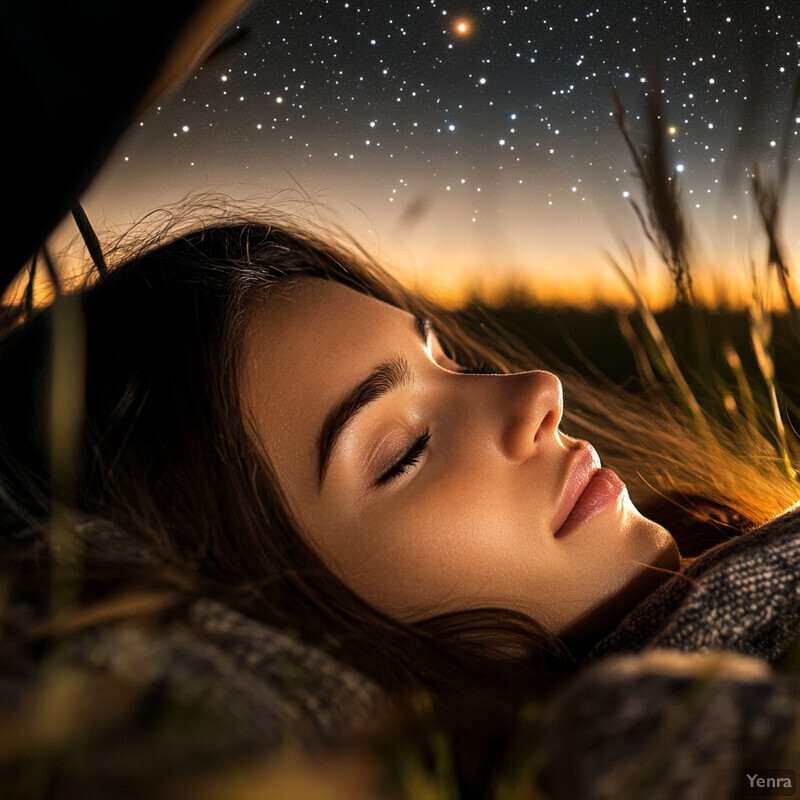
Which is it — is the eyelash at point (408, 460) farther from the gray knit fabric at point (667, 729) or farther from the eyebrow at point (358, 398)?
the gray knit fabric at point (667, 729)

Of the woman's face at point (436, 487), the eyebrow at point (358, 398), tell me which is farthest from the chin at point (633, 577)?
the eyebrow at point (358, 398)

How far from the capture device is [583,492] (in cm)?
65

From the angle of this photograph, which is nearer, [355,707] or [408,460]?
[355,707]

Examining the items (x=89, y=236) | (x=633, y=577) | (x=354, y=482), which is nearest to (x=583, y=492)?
(x=633, y=577)

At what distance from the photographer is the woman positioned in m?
0.57

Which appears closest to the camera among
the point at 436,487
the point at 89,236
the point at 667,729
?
the point at 667,729

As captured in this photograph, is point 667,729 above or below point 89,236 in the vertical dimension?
below

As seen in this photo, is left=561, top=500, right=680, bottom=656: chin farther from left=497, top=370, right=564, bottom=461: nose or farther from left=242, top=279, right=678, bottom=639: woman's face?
left=497, top=370, right=564, bottom=461: nose

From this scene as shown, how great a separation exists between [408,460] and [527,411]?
121 millimetres

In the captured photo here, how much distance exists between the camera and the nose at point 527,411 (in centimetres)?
63

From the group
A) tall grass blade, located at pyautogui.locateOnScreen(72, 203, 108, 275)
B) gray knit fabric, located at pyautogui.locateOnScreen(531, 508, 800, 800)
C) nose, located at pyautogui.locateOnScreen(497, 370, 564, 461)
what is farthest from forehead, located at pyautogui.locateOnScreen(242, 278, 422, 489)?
gray knit fabric, located at pyautogui.locateOnScreen(531, 508, 800, 800)

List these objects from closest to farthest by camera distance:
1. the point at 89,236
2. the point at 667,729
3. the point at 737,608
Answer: the point at 667,729 → the point at 737,608 → the point at 89,236

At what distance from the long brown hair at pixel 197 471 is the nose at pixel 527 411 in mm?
149

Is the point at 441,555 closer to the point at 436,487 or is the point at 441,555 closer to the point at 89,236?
the point at 436,487
